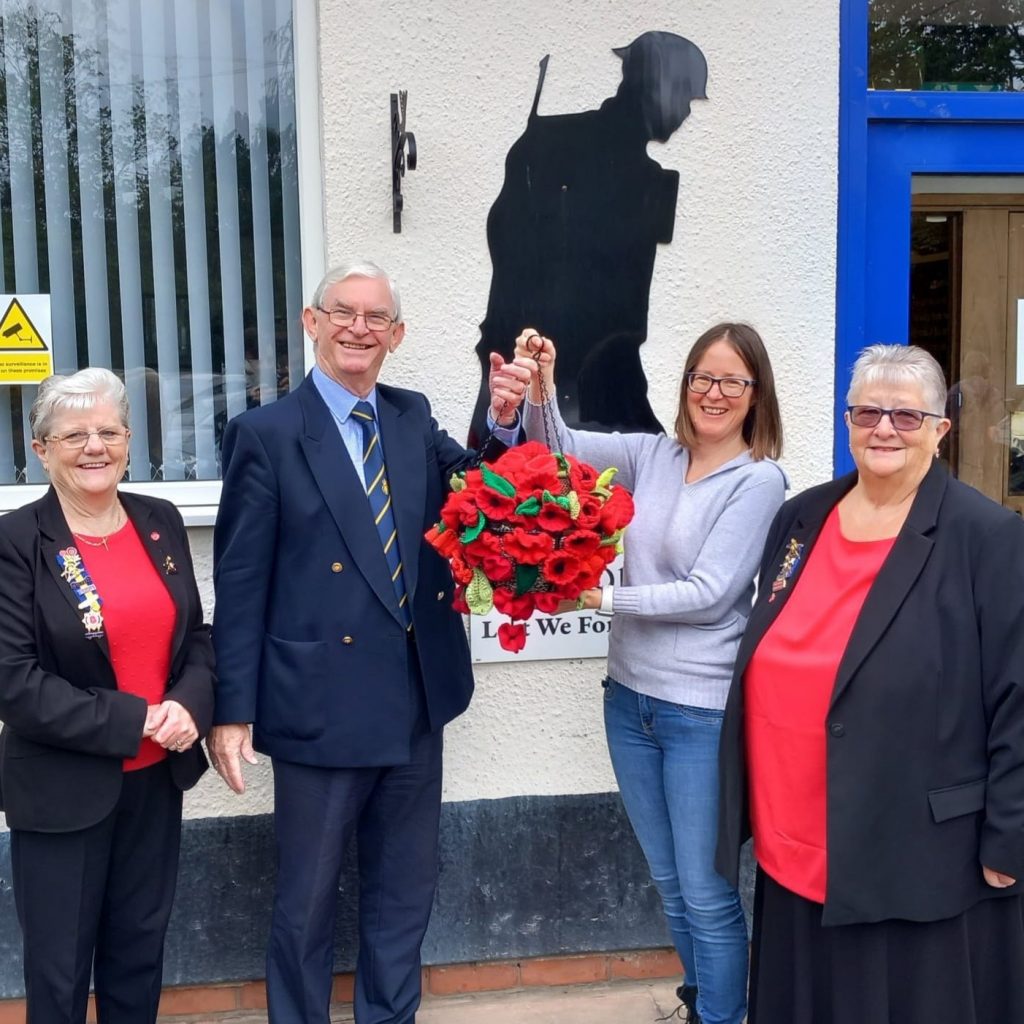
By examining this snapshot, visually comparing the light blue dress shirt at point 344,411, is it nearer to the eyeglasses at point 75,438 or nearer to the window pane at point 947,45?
the eyeglasses at point 75,438

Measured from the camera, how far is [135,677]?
2434mm

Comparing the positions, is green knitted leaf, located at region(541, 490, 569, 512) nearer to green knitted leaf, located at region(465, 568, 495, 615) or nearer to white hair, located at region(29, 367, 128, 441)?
green knitted leaf, located at region(465, 568, 495, 615)

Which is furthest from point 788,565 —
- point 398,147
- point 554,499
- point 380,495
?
point 398,147

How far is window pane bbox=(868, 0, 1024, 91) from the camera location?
11.6 ft

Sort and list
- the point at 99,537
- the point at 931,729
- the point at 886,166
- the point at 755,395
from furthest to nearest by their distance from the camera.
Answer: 1. the point at 886,166
2. the point at 755,395
3. the point at 99,537
4. the point at 931,729

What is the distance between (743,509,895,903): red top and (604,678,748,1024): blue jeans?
0.22 m

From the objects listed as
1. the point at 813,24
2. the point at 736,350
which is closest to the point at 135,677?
the point at 736,350

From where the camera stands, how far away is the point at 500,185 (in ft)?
10.6

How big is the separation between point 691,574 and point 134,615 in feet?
4.09

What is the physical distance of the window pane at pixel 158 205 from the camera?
3275 millimetres

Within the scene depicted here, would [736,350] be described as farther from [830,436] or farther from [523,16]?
[523,16]

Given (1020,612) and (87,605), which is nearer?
(1020,612)

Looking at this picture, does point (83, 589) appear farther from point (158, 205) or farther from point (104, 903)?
point (158, 205)

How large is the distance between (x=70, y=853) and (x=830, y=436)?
8.05ft
